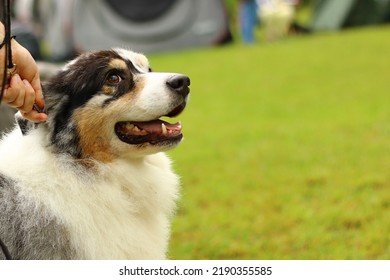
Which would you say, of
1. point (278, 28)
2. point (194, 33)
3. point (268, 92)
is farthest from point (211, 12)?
point (268, 92)

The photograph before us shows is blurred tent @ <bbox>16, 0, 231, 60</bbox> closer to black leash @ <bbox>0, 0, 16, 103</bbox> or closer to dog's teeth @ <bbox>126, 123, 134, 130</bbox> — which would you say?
dog's teeth @ <bbox>126, 123, 134, 130</bbox>

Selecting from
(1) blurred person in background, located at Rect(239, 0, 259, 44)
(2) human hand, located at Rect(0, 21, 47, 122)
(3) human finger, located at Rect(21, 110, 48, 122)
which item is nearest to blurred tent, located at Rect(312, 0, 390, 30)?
(1) blurred person in background, located at Rect(239, 0, 259, 44)

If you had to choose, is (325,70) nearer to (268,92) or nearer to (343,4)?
(268,92)

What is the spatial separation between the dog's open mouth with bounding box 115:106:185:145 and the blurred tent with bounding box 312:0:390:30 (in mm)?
17616

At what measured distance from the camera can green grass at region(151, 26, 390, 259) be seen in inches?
184

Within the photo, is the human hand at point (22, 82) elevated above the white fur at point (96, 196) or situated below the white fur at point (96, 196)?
above

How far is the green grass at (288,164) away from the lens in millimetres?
4684

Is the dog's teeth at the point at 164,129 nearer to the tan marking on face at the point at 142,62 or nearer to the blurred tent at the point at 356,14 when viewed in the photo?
the tan marking on face at the point at 142,62

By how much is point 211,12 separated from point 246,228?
13.4 meters

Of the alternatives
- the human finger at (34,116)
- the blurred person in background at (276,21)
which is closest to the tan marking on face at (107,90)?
the human finger at (34,116)

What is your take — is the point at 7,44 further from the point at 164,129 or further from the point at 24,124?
the point at 164,129

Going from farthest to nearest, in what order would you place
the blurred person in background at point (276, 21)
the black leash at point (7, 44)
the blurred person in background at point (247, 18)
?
1. the blurred person in background at point (276, 21)
2. the blurred person in background at point (247, 18)
3. the black leash at point (7, 44)
